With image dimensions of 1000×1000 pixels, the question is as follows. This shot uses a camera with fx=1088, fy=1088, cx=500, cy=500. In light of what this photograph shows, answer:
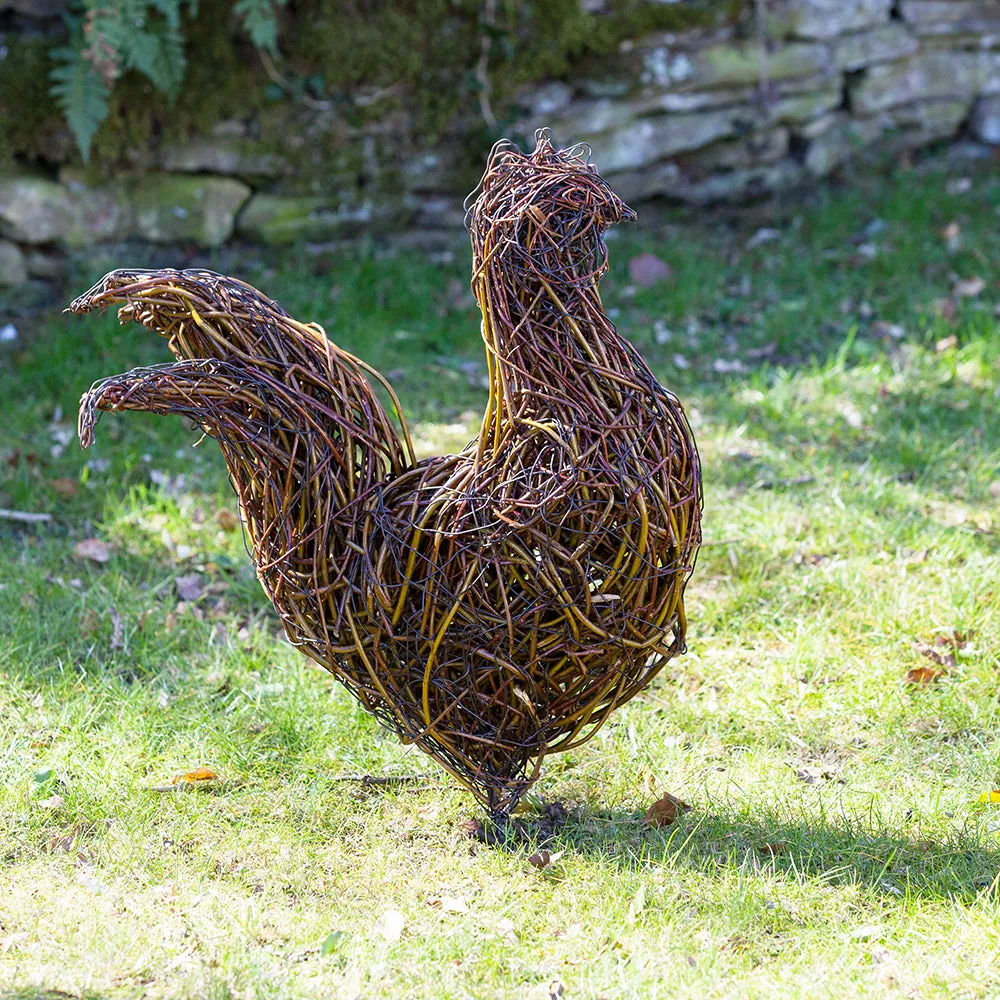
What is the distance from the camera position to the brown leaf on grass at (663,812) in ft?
9.27

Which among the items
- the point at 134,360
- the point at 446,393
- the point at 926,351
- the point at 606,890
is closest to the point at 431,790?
the point at 606,890

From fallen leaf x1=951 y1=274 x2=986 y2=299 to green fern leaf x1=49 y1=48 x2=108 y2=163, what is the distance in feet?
14.6

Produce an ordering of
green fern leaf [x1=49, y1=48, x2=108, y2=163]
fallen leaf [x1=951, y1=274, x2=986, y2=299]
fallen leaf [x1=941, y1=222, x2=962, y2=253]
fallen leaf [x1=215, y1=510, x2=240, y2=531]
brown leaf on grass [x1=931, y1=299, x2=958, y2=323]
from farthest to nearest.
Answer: fallen leaf [x1=941, y1=222, x2=962, y2=253] → fallen leaf [x1=951, y1=274, x2=986, y2=299] → brown leaf on grass [x1=931, y1=299, x2=958, y2=323] → green fern leaf [x1=49, y1=48, x2=108, y2=163] → fallen leaf [x1=215, y1=510, x2=240, y2=531]

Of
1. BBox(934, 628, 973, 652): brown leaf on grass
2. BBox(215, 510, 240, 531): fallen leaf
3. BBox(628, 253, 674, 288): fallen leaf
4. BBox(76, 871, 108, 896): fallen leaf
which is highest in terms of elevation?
BBox(628, 253, 674, 288): fallen leaf

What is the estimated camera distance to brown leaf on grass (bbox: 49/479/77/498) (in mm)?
4430

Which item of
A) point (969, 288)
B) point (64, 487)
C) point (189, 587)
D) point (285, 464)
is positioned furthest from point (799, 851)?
point (969, 288)

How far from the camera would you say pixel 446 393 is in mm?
5172

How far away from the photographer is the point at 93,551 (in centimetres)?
407

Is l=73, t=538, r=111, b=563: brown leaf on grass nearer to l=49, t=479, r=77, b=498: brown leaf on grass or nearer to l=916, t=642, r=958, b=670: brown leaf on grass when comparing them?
l=49, t=479, r=77, b=498: brown leaf on grass

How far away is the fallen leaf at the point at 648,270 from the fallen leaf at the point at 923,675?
314 cm

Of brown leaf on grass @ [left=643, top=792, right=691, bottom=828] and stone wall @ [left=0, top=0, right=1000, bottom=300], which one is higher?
stone wall @ [left=0, top=0, right=1000, bottom=300]

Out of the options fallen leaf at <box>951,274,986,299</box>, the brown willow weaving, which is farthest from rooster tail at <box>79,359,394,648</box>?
fallen leaf at <box>951,274,986,299</box>

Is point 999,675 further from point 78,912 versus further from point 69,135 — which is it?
point 69,135

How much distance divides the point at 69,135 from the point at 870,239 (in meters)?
4.41
